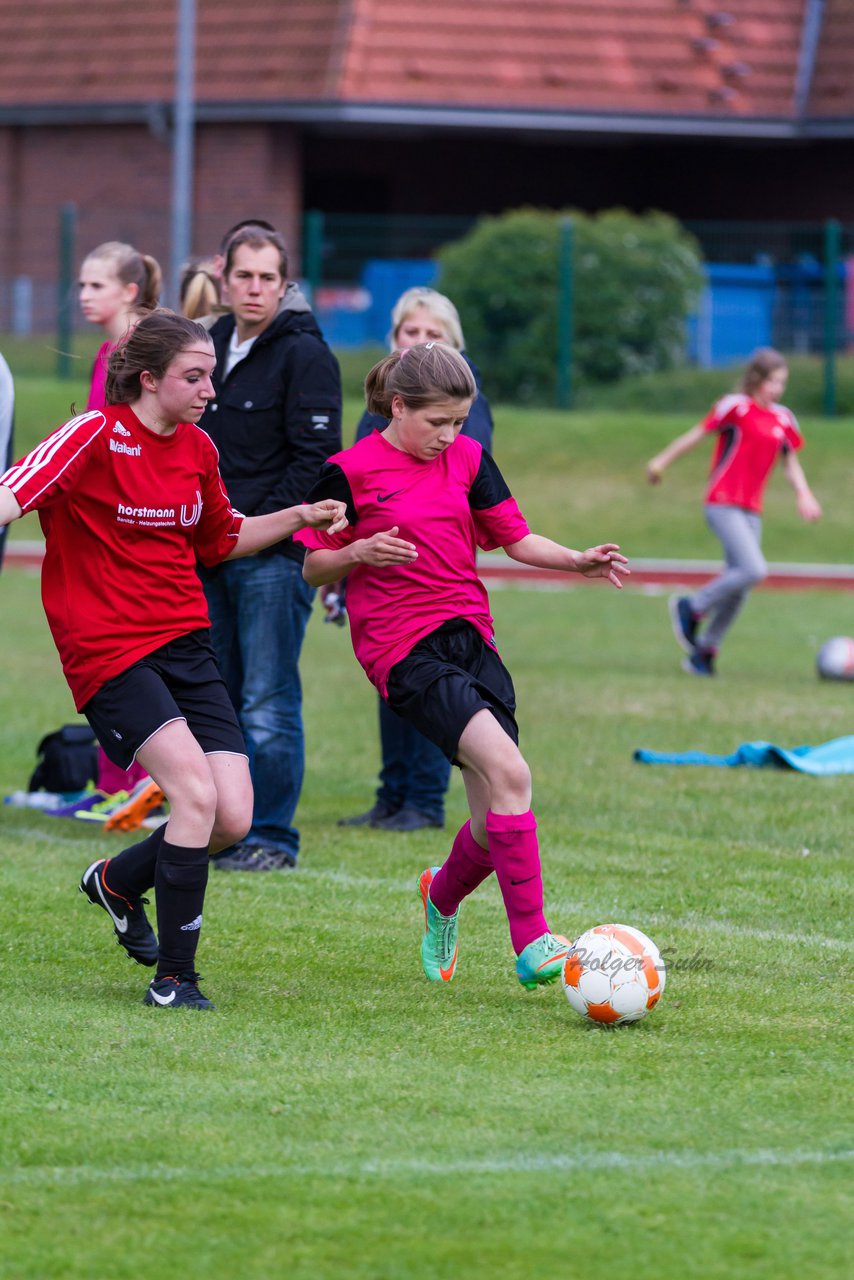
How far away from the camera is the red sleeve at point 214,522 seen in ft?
18.5

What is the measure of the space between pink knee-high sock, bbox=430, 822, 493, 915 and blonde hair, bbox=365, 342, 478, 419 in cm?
123

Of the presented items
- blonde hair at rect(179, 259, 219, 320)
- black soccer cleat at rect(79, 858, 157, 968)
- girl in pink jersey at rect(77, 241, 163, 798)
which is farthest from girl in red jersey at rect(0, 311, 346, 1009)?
blonde hair at rect(179, 259, 219, 320)

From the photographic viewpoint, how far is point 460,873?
571 cm

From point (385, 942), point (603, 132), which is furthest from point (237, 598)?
point (603, 132)

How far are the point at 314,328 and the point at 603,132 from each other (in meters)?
24.0

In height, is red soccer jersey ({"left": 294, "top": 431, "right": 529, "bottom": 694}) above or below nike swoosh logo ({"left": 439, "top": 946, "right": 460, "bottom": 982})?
above

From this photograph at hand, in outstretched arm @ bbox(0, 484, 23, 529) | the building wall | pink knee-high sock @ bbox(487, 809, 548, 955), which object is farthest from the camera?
the building wall

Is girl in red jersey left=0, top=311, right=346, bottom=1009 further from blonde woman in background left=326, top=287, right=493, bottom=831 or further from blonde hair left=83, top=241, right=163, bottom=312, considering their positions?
blonde woman in background left=326, top=287, right=493, bottom=831

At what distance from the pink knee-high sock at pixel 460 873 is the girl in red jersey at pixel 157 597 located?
2.05ft

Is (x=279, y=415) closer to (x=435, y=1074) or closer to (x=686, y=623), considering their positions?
(x=435, y=1074)

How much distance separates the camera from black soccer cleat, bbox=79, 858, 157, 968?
5.74 m

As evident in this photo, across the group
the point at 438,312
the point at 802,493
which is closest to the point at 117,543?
the point at 438,312

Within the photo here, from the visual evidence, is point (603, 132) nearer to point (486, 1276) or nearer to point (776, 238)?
point (776, 238)

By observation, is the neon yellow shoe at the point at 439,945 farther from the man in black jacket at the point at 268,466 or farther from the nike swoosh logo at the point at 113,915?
the man in black jacket at the point at 268,466
